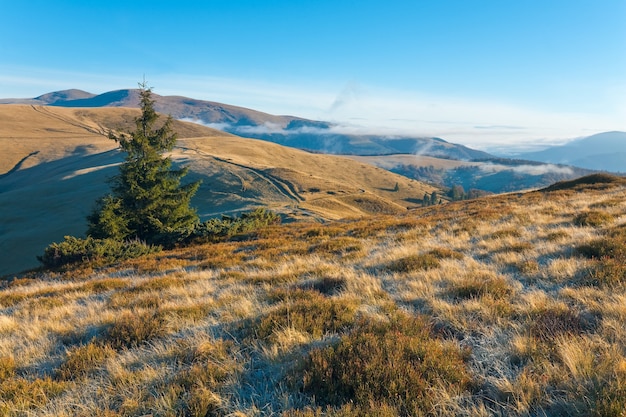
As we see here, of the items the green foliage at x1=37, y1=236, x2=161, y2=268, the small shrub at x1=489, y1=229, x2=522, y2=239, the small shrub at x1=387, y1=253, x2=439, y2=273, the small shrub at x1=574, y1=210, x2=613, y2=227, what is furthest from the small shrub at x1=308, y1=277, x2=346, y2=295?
the green foliage at x1=37, y1=236, x2=161, y2=268

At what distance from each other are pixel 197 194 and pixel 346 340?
101m

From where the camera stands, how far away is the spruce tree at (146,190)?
27.5m

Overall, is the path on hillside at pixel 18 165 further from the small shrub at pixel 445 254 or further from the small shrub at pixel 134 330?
the small shrub at pixel 445 254

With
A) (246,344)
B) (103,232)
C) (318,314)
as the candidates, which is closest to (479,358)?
(318,314)

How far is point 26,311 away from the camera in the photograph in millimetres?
8648

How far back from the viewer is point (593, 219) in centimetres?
1285

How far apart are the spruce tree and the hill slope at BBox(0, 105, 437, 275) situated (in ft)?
19.0

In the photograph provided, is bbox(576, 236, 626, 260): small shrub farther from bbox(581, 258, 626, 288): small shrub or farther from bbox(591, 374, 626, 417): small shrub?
bbox(591, 374, 626, 417): small shrub

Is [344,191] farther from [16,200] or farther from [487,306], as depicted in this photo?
[487,306]

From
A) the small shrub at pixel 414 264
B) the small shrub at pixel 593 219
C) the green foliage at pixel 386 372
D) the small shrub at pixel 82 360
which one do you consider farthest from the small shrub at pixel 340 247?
the small shrub at pixel 593 219

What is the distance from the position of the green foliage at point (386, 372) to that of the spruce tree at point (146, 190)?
24754mm

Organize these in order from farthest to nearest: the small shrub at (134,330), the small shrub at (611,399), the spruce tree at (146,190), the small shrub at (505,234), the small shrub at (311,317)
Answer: the spruce tree at (146,190) < the small shrub at (505,234) < the small shrub at (134,330) < the small shrub at (311,317) < the small shrub at (611,399)

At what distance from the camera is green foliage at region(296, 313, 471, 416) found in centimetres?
369

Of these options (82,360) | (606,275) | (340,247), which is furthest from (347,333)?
(340,247)
